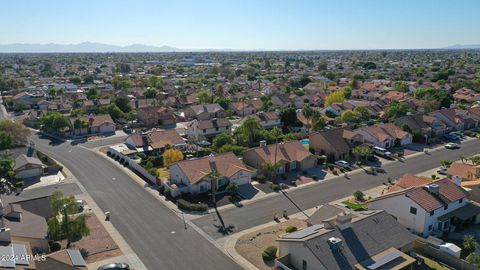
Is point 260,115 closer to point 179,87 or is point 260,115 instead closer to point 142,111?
point 142,111

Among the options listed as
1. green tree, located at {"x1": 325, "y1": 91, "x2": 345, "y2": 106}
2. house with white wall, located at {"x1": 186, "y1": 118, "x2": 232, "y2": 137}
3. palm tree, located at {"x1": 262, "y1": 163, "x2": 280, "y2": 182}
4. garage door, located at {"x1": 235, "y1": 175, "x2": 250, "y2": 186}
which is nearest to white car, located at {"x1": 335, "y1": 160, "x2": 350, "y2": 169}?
palm tree, located at {"x1": 262, "y1": 163, "x2": 280, "y2": 182}

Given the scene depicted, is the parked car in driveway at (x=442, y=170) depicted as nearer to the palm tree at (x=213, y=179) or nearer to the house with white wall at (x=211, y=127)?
the palm tree at (x=213, y=179)

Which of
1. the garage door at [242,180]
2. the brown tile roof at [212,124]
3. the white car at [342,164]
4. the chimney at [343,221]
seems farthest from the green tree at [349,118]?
the chimney at [343,221]

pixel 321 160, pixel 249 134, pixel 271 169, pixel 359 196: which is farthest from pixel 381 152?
pixel 271 169

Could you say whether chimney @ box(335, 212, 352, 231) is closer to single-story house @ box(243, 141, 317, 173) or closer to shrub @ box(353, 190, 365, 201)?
shrub @ box(353, 190, 365, 201)

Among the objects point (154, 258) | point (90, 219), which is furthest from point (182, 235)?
point (90, 219)

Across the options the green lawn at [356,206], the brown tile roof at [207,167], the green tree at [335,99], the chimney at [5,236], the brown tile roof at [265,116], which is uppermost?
the green tree at [335,99]

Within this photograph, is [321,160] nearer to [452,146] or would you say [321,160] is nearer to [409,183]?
[409,183]

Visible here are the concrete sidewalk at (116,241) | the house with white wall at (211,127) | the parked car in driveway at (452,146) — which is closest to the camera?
the concrete sidewalk at (116,241)
